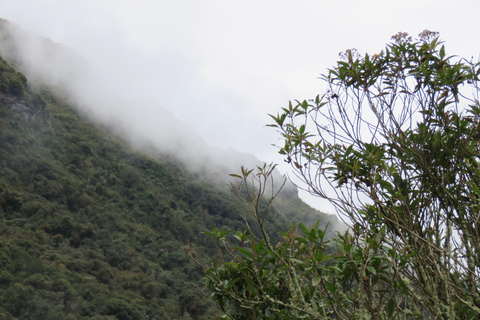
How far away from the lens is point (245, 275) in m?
1.74

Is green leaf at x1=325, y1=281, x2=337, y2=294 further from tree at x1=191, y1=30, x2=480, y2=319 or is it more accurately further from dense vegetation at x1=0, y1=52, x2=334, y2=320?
dense vegetation at x1=0, y1=52, x2=334, y2=320

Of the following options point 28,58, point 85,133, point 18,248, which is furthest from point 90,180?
point 28,58

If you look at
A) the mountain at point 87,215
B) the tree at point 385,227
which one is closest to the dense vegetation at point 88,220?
the mountain at point 87,215

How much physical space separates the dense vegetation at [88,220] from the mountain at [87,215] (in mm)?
87

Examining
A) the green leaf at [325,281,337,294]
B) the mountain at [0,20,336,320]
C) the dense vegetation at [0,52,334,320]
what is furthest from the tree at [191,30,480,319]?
the dense vegetation at [0,52,334,320]

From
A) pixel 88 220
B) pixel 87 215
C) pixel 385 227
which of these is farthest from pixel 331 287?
pixel 87 215

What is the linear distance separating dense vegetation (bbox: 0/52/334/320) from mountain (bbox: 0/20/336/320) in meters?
0.09

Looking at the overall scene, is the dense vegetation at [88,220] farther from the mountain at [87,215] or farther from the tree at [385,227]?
the tree at [385,227]

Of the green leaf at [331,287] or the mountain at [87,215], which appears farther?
the mountain at [87,215]

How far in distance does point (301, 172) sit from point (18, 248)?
88.6 feet

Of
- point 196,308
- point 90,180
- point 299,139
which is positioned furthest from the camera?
point 90,180

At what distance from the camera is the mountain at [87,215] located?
22.4m

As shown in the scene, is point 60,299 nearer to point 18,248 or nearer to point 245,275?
point 18,248

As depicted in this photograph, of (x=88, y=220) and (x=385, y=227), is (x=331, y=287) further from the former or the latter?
(x=88, y=220)
